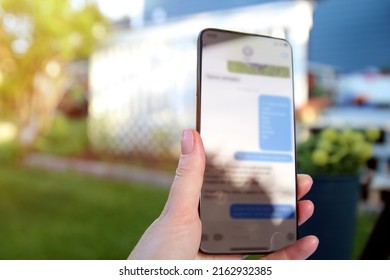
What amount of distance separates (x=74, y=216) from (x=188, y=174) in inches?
51.6

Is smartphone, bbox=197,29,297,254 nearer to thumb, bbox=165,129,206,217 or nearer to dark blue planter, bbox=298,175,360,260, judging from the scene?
thumb, bbox=165,129,206,217

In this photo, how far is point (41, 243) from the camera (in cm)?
Result: 150

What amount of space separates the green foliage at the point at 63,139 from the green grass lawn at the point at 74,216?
0.42m

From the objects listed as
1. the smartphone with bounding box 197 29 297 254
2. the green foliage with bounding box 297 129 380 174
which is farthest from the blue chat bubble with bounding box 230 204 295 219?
the green foliage with bounding box 297 129 380 174

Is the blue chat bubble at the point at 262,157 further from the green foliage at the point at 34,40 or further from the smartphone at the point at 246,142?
the green foliage at the point at 34,40

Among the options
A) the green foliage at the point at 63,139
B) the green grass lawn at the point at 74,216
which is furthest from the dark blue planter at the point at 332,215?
the green foliage at the point at 63,139

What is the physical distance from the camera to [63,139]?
2842 millimetres

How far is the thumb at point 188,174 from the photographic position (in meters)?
0.54

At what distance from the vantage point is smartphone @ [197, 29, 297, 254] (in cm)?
60

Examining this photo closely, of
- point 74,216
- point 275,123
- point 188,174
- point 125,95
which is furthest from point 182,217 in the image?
point 125,95

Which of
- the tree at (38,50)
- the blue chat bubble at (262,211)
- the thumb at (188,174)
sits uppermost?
the tree at (38,50)

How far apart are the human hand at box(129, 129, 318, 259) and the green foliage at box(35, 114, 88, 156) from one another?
2.25m

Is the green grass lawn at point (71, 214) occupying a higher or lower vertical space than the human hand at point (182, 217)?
lower

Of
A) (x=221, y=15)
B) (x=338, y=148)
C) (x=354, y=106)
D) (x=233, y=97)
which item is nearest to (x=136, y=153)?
(x=221, y=15)
